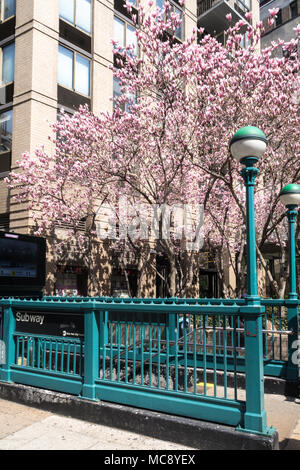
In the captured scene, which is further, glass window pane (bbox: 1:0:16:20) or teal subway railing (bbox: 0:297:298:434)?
glass window pane (bbox: 1:0:16:20)

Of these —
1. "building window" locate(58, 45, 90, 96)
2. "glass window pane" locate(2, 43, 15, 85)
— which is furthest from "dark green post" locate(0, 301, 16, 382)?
"glass window pane" locate(2, 43, 15, 85)

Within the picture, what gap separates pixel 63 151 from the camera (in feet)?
49.7

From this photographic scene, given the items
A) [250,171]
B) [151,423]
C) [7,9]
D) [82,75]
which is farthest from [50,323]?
[7,9]

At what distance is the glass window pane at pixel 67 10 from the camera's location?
→ 59.2 ft

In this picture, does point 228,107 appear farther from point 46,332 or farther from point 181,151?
point 46,332

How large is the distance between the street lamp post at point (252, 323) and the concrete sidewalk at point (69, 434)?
80 centimetres

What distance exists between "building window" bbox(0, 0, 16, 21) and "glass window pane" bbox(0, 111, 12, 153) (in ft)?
15.3

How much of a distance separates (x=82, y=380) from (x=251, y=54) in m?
9.35

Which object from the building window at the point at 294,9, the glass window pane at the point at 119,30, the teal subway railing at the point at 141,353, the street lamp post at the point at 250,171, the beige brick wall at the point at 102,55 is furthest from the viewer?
the building window at the point at 294,9

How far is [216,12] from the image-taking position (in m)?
→ 26.5

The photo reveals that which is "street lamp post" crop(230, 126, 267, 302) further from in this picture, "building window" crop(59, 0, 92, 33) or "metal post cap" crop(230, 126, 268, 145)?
"building window" crop(59, 0, 92, 33)

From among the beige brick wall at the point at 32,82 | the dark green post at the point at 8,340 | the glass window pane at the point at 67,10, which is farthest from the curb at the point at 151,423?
the glass window pane at the point at 67,10

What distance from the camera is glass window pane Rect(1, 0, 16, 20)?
17.8 metres

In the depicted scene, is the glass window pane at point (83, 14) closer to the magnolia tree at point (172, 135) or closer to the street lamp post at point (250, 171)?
the magnolia tree at point (172, 135)
